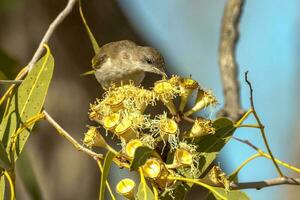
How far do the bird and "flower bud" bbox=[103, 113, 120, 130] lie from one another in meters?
1.71

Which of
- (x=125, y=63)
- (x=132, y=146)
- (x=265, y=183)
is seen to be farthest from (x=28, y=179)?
(x=125, y=63)

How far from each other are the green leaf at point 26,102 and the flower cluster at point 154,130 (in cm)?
25

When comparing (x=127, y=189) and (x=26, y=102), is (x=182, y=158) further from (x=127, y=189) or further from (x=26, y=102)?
(x=26, y=102)

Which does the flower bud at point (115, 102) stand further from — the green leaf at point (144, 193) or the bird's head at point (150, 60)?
the bird's head at point (150, 60)

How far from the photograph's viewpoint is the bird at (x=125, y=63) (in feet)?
11.2

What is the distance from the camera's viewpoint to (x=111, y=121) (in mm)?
1646

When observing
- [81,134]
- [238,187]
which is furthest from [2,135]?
[81,134]

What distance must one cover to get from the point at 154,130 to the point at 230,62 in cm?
110

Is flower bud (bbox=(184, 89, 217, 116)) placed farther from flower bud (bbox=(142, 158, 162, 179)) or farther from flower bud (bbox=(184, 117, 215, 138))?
flower bud (bbox=(142, 158, 162, 179))

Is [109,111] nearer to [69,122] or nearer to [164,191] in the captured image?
[164,191]

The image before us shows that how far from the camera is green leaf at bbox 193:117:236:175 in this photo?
1865 mm

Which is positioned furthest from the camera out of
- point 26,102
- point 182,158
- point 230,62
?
point 230,62

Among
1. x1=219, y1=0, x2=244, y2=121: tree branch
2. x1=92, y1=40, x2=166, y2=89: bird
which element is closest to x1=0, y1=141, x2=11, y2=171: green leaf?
x1=219, y1=0, x2=244, y2=121: tree branch

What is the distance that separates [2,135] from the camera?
1.94 metres
